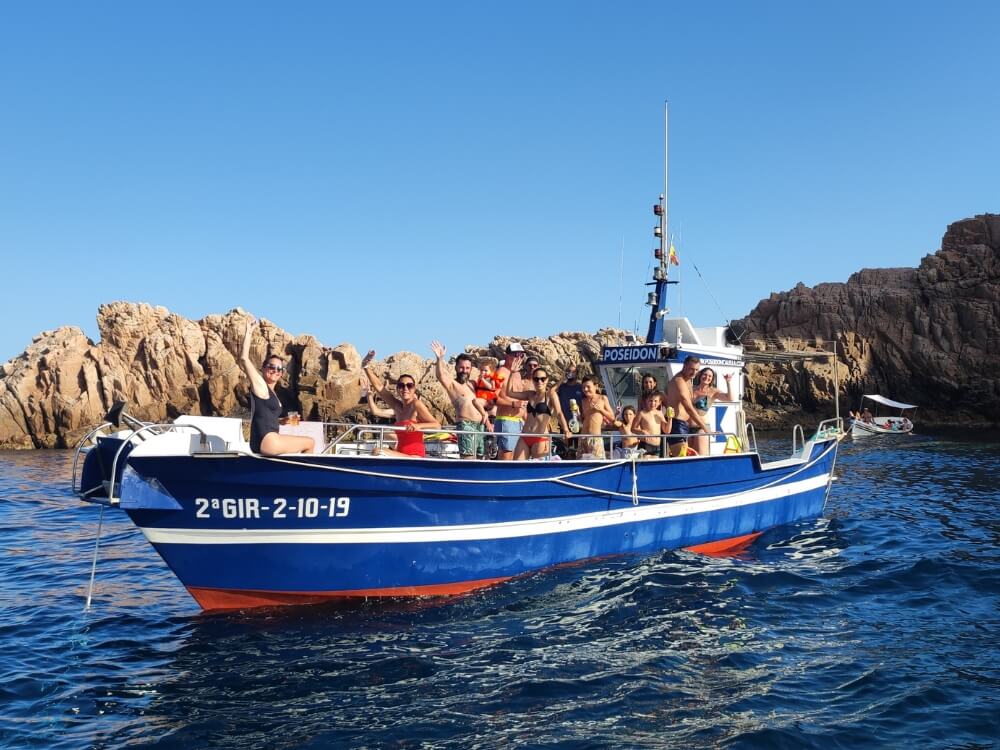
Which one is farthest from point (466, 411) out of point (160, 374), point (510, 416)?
point (160, 374)

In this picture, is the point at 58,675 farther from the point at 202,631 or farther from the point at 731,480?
the point at 731,480

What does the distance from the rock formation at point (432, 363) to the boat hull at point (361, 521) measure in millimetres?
31624

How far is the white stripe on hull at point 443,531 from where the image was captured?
24.9ft

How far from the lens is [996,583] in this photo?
9586 mm

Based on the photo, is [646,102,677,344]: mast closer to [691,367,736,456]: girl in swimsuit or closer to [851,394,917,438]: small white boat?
[691,367,736,456]: girl in swimsuit

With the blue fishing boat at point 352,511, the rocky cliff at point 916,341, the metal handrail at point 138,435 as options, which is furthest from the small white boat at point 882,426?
the metal handrail at point 138,435

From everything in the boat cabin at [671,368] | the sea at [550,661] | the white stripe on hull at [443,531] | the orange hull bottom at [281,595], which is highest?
the boat cabin at [671,368]

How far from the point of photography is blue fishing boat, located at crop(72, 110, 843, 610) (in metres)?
7.45

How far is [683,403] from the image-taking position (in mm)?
10953

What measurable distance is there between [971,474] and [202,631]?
22.1 metres

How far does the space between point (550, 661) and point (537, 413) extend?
3.59 meters

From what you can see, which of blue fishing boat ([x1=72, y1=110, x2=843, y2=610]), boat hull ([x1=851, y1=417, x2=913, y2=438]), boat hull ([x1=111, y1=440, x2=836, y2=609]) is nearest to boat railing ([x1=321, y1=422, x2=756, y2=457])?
blue fishing boat ([x1=72, y1=110, x2=843, y2=610])

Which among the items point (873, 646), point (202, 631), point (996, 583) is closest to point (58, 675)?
point (202, 631)

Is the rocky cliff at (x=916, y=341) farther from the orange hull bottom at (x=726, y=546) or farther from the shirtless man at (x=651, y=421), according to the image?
the shirtless man at (x=651, y=421)
